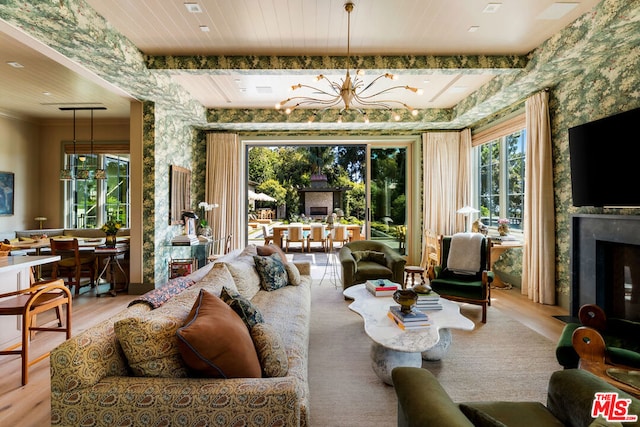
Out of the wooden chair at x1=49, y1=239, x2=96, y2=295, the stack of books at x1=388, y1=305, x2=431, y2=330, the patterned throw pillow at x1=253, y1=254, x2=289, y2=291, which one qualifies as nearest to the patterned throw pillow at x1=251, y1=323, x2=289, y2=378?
the stack of books at x1=388, y1=305, x2=431, y2=330

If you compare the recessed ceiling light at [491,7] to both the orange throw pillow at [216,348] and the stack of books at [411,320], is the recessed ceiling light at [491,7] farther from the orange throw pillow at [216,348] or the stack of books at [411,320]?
the orange throw pillow at [216,348]

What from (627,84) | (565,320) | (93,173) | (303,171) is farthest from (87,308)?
(303,171)

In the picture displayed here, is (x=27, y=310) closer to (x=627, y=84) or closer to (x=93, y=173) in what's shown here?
(x=93, y=173)

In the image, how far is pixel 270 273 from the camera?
11.0 feet

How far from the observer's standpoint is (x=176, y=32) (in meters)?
3.39

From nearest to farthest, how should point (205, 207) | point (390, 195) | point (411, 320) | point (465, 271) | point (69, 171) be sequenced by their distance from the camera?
1. point (411, 320)
2. point (465, 271)
3. point (69, 171)
4. point (205, 207)
5. point (390, 195)

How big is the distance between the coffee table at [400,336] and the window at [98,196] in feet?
19.7

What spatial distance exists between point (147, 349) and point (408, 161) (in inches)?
257

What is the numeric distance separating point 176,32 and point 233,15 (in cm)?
75

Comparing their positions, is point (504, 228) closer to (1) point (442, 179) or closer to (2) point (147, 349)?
(1) point (442, 179)

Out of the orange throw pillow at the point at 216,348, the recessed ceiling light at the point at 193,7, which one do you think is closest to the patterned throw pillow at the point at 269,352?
the orange throw pillow at the point at 216,348

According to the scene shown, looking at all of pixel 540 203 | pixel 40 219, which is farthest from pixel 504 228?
pixel 40 219

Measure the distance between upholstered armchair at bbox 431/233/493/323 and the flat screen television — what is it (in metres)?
1.14

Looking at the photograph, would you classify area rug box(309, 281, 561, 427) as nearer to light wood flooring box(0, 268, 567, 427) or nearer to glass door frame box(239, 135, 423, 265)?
light wood flooring box(0, 268, 567, 427)
